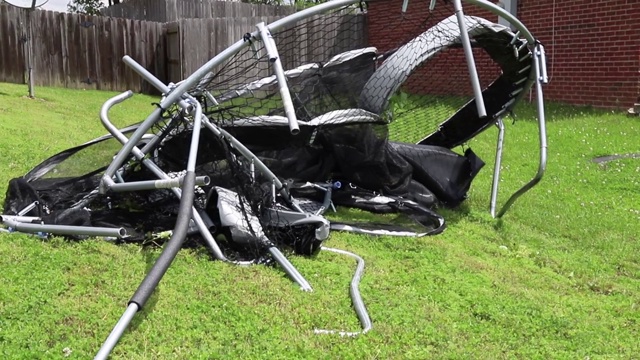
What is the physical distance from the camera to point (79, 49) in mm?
14906

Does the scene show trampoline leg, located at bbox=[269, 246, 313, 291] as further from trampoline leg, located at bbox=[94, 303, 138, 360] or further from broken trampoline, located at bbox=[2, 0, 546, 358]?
trampoline leg, located at bbox=[94, 303, 138, 360]

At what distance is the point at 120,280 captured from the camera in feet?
11.5

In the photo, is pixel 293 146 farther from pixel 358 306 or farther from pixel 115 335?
A: pixel 115 335

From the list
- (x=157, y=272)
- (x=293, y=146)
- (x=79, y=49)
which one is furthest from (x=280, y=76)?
(x=79, y=49)

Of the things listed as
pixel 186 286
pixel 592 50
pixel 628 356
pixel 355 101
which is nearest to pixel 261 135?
pixel 355 101

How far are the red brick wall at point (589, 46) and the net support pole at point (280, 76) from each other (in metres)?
6.99

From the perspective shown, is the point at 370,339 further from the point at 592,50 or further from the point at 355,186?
the point at 592,50

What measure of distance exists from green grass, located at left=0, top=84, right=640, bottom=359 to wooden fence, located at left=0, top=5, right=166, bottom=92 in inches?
360

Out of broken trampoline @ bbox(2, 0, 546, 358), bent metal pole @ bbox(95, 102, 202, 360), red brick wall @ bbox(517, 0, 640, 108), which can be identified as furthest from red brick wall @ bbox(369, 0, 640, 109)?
bent metal pole @ bbox(95, 102, 202, 360)

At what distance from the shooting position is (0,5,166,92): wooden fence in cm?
1356

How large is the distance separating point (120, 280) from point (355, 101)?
2.72 meters

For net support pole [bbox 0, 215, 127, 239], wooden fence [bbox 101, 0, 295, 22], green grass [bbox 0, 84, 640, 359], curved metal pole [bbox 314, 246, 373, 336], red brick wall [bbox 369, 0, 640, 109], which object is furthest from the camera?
wooden fence [bbox 101, 0, 295, 22]

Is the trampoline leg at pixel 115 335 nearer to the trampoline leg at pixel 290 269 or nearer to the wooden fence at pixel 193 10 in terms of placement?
the trampoline leg at pixel 290 269

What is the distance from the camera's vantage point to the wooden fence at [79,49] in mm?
13562
